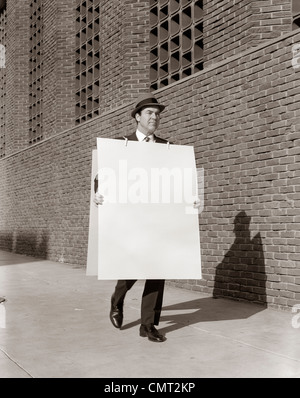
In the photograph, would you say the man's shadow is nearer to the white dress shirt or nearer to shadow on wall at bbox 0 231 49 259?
the white dress shirt

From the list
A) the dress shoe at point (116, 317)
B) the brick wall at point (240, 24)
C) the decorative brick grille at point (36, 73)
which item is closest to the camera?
the dress shoe at point (116, 317)

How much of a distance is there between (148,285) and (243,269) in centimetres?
257

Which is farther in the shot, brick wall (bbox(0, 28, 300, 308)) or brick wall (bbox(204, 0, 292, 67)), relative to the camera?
brick wall (bbox(204, 0, 292, 67))

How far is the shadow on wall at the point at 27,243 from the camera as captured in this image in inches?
599

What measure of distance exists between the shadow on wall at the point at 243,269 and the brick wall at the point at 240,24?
94.7 inches

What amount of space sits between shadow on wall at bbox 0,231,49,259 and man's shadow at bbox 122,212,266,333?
8.00 meters

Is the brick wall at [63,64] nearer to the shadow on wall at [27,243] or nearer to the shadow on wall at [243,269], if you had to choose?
the shadow on wall at [27,243]

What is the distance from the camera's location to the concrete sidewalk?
4.21 metres

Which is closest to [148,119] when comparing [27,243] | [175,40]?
[175,40]

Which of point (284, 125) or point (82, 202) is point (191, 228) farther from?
point (82, 202)

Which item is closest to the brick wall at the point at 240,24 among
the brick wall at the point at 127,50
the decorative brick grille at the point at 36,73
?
the brick wall at the point at 127,50

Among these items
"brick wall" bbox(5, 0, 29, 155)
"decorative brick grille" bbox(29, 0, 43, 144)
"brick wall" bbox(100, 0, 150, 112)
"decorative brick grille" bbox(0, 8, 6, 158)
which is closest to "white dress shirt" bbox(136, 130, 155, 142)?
"brick wall" bbox(100, 0, 150, 112)

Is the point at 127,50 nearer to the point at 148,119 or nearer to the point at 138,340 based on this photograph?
the point at 148,119

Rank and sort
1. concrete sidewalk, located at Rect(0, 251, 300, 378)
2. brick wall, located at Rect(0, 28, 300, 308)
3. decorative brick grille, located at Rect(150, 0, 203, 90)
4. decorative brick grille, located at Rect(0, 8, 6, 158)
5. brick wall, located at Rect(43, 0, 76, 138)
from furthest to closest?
1. decorative brick grille, located at Rect(0, 8, 6, 158)
2. brick wall, located at Rect(43, 0, 76, 138)
3. decorative brick grille, located at Rect(150, 0, 203, 90)
4. brick wall, located at Rect(0, 28, 300, 308)
5. concrete sidewalk, located at Rect(0, 251, 300, 378)
